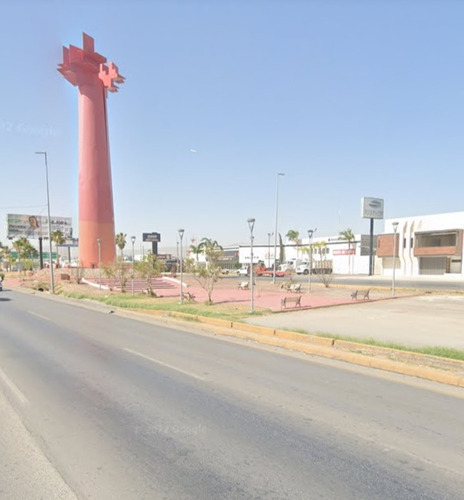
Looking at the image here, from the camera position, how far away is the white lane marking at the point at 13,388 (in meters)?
5.93

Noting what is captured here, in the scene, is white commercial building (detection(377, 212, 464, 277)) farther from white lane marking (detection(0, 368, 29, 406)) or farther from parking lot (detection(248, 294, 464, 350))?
white lane marking (detection(0, 368, 29, 406))

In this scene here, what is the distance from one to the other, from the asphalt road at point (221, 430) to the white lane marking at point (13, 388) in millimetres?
32

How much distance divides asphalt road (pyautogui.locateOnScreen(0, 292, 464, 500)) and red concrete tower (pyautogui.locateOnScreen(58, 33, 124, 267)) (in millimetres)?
33900

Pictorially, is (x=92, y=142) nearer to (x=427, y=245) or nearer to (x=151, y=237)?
(x=427, y=245)

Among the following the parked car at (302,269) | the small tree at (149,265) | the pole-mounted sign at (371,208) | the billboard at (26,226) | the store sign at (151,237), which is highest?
the pole-mounted sign at (371,208)

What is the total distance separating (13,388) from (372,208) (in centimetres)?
6604

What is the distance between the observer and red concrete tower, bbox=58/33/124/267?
4025 cm

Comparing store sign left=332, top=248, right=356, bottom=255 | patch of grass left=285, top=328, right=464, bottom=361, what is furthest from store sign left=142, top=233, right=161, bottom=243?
patch of grass left=285, top=328, right=464, bottom=361

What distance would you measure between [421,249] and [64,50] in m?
47.8

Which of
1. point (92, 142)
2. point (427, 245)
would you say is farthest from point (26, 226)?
point (427, 245)

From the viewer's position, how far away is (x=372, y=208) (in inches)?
2608

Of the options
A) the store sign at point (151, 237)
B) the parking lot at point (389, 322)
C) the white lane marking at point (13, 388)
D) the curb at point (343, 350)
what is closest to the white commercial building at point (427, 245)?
the parking lot at point (389, 322)

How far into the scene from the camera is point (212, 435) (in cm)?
465

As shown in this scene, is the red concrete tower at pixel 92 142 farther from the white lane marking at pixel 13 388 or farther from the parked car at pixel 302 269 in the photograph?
the white lane marking at pixel 13 388
